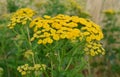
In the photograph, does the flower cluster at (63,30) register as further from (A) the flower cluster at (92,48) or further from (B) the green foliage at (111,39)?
(B) the green foliage at (111,39)

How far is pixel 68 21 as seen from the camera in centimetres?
384

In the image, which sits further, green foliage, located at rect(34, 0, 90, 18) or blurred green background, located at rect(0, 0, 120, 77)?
green foliage, located at rect(34, 0, 90, 18)

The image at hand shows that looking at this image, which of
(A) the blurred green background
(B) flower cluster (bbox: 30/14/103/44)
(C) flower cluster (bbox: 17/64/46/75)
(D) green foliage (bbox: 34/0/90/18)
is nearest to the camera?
(B) flower cluster (bbox: 30/14/103/44)

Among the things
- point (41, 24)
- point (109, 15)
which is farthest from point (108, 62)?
point (41, 24)

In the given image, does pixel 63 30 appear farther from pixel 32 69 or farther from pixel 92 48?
pixel 32 69

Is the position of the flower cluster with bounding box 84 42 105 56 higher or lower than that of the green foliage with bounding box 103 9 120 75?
higher

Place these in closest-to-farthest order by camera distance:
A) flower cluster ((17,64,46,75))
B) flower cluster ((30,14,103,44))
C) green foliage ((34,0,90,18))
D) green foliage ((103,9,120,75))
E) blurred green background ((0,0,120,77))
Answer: flower cluster ((30,14,103,44)) → flower cluster ((17,64,46,75)) → blurred green background ((0,0,120,77)) → green foliage ((34,0,90,18)) → green foliage ((103,9,120,75))

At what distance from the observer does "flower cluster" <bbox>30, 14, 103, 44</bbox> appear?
142 inches

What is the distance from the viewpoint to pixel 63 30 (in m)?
3.67

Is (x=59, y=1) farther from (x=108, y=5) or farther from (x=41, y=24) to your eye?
(x=41, y=24)

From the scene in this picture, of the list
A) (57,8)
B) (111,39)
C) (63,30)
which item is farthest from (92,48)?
(111,39)

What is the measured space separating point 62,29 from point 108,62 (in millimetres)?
3246

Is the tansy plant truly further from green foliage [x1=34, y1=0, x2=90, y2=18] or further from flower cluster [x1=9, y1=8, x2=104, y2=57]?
green foliage [x1=34, y1=0, x2=90, y2=18]

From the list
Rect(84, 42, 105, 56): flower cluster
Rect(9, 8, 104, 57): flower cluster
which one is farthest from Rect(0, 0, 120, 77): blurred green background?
Rect(84, 42, 105, 56): flower cluster
